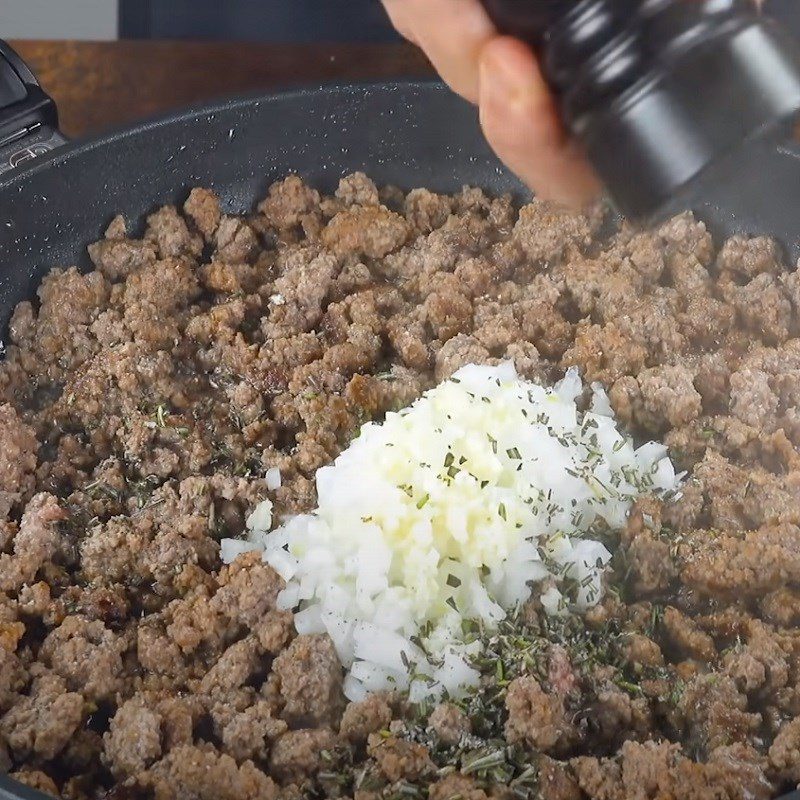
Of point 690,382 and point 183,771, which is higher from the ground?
point 183,771

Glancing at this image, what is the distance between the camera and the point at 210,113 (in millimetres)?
2186

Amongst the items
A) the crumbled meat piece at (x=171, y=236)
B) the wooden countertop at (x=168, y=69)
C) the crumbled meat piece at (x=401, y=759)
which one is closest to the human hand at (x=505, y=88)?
the crumbled meat piece at (x=401, y=759)

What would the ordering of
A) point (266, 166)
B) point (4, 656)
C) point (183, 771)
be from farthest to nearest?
point (266, 166)
point (4, 656)
point (183, 771)

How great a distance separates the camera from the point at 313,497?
5.75 feet

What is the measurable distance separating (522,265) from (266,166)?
0.57 m

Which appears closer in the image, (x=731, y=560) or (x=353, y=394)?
(x=731, y=560)

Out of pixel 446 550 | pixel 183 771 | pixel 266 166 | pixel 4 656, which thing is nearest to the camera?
pixel 183 771

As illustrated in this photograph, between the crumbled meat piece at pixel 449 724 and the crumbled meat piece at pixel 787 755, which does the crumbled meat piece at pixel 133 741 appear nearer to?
the crumbled meat piece at pixel 449 724

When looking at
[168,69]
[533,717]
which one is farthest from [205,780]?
[168,69]

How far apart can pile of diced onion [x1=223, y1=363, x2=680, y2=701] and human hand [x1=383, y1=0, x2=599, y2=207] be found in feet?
1.59

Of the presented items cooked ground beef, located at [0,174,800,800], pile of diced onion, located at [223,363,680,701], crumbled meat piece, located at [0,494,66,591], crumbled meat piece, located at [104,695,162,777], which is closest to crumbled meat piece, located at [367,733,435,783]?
cooked ground beef, located at [0,174,800,800]

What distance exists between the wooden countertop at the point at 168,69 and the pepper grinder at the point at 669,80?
1579 millimetres

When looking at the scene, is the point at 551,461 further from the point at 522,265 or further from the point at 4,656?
the point at 4,656

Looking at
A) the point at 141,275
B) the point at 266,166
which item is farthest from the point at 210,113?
the point at 141,275
